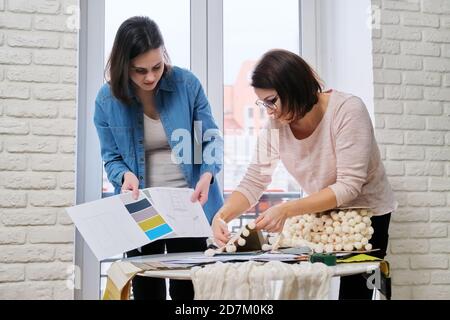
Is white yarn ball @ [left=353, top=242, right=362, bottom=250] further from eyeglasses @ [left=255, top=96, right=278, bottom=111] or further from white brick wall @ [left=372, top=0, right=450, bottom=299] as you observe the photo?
eyeglasses @ [left=255, top=96, right=278, bottom=111]

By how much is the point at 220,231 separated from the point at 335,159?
30cm

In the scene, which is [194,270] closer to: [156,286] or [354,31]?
[156,286]

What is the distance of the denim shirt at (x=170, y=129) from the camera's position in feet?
3.74

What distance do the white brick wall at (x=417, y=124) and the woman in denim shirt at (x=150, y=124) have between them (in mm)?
457

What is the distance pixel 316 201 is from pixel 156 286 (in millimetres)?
400

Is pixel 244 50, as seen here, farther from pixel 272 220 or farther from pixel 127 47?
pixel 272 220

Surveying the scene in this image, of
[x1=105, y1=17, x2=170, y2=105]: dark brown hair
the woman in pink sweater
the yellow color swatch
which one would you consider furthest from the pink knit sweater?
[x1=105, y1=17, x2=170, y2=105]: dark brown hair

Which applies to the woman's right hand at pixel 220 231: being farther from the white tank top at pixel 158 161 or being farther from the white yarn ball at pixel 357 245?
the white yarn ball at pixel 357 245

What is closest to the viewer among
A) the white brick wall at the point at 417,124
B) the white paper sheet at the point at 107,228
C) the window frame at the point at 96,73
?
the white paper sheet at the point at 107,228

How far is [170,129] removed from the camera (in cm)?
118

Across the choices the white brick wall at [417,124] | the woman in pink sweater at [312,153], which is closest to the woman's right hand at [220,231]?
the woman in pink sweater at [312,153]

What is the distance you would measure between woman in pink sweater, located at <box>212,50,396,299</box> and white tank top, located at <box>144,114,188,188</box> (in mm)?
143

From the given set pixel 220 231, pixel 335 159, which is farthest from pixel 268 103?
pixel 220 231
